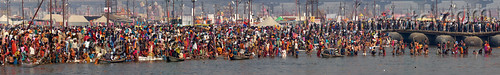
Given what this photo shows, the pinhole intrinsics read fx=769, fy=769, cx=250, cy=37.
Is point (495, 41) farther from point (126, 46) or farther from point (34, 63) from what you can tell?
point (34, 63)

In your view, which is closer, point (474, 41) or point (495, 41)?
point (495, 41)

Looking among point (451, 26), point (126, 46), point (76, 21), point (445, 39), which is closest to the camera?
point (126, 46)

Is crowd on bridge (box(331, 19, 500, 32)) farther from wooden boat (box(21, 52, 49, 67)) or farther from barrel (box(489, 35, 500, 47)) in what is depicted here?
wooden boat (box(21, 52, 49, 67))

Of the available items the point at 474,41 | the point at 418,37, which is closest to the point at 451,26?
the point at 418,37

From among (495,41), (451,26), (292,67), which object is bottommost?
(292,67)

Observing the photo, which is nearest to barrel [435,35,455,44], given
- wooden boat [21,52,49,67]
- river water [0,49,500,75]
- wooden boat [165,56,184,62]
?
river water [0,49,500,75]

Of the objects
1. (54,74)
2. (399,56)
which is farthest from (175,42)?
(399,56)

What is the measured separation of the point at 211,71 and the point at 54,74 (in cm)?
1017

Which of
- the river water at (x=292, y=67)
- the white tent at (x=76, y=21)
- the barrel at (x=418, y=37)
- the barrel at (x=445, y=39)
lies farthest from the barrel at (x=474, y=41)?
the white tent at (x=76, y=21)

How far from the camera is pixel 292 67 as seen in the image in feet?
180

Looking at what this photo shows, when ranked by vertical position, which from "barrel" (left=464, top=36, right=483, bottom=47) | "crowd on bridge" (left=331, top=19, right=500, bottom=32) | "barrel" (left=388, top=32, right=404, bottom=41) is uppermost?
"crowd on bridge" (left=331, top=19, right=500, bottom=32)

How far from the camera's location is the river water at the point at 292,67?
163 ft

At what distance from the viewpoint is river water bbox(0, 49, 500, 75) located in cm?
4962

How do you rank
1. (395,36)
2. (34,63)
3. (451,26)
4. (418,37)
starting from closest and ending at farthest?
(34,63) < (451,26) < (418,37) < (395,36)
